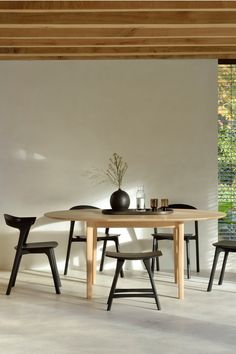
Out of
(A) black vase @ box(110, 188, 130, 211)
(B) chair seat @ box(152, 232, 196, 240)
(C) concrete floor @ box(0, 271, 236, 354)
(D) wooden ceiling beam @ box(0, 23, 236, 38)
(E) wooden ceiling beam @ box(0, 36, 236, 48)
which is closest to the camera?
(C) concrete floor @ box(0, 271, 236, 354)

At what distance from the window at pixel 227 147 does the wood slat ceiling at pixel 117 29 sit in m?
→ 0.30

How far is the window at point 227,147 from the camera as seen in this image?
7.06 meters

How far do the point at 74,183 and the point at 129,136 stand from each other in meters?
0.86

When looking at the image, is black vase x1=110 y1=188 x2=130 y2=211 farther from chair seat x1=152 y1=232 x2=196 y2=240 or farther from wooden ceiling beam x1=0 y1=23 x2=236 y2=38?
wooden ceiling beam x1=0 y1=23 x2=236 y2=38

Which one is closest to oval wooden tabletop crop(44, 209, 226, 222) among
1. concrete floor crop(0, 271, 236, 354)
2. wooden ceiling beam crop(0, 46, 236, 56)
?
concrete floor crop(0, 271, 236, 354)

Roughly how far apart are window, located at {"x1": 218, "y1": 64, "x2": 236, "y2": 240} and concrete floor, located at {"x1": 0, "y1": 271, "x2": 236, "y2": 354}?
1.13m

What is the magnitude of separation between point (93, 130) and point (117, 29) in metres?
1.65

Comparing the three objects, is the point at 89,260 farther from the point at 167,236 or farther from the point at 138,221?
the point at 167,236

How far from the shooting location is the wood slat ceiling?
15.4 feet

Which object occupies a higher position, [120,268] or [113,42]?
[113,42]

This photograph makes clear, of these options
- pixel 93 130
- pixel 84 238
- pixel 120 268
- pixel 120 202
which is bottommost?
pixel 120 268

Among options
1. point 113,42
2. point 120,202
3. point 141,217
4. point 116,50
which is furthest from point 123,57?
point 141,217

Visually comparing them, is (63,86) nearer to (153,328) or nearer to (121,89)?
(121,89)

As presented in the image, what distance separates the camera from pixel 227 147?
7090mm
